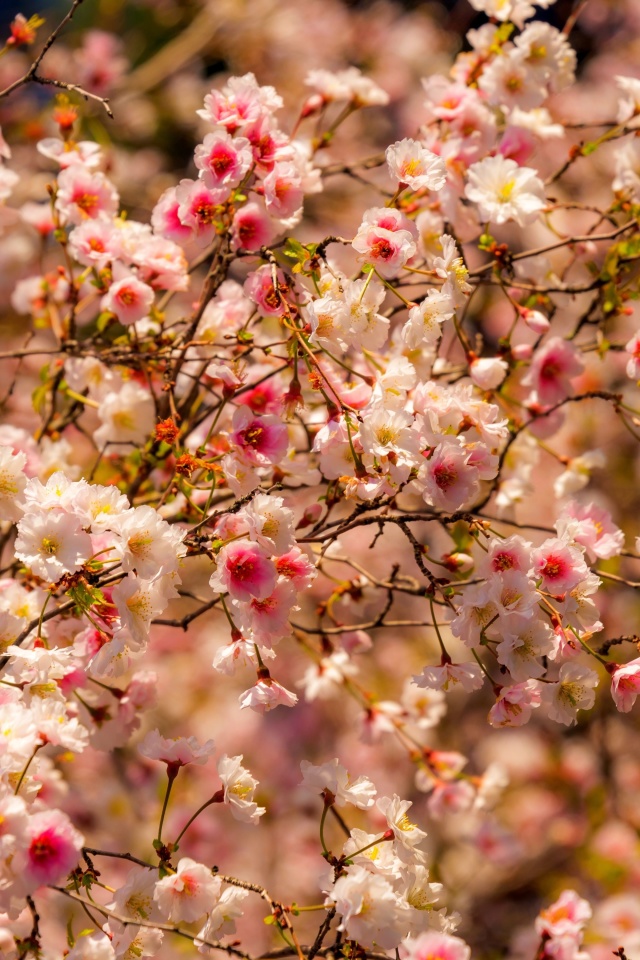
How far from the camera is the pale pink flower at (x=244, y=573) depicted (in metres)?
1.20

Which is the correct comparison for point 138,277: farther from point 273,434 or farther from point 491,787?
point 491,787

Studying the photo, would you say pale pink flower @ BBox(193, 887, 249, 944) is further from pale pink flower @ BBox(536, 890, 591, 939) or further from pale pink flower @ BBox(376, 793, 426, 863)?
pale pink flower @ BBox(536, 890, 591, 939)

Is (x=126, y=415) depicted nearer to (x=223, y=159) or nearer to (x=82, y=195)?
(x=82, y=195)

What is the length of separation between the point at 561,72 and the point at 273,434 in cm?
103

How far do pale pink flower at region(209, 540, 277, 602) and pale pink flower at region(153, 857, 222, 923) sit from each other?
0.37 metres

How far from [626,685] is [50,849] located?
2.57 feet

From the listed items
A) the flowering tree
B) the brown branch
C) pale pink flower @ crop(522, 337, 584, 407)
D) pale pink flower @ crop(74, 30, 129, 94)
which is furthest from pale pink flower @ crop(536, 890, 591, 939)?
pale pink flower @ crop(74, 30, 129, 94)

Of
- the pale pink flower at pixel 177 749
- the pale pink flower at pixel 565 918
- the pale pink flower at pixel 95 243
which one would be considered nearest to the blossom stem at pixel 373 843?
the pale pink flower at pixel 177 749

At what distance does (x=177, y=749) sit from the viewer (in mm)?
1319

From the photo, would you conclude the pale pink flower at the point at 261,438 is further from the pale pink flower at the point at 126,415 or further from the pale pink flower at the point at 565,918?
the pale pink flower at the point at 565,918

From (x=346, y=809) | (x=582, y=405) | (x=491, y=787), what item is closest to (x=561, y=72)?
(x=491, y=787)

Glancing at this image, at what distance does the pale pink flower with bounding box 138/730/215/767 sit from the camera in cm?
131

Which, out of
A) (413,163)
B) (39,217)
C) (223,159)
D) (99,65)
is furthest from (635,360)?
(99,65)

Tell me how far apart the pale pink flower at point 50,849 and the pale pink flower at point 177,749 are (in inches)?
6.4
